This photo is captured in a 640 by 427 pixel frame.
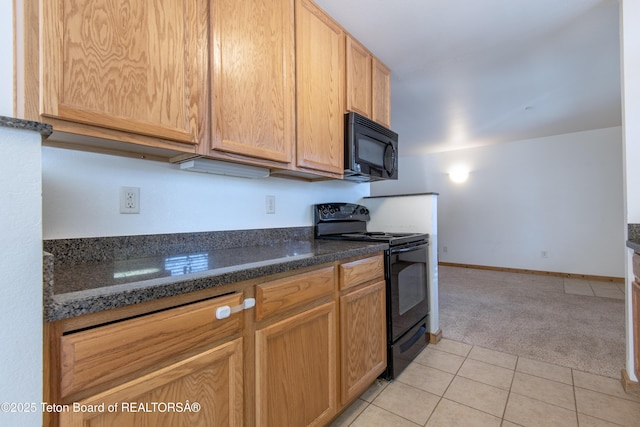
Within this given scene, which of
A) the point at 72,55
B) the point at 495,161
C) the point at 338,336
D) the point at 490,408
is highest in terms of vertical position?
the point at 495,161

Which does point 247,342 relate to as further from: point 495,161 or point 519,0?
point 495,161

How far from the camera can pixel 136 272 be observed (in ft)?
2.97

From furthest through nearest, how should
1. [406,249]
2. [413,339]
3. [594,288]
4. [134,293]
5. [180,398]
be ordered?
[594,288]
[413,339]
[406,249]
[180,398]
[134,293]

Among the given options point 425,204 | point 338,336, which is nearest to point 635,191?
point 425,204

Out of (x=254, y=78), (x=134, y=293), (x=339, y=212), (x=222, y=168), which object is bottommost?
(x=134, y=293)

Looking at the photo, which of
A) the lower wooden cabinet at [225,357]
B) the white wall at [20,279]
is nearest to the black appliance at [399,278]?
the lower wooden cabinet at [225,357]

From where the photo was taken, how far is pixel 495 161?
16.6ft

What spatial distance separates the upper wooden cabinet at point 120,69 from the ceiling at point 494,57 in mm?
1048

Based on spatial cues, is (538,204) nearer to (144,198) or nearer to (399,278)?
(399,278)

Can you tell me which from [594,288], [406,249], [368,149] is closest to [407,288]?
[406,249]

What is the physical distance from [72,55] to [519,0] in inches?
87.9

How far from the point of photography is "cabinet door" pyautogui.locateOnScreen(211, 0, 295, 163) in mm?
1226

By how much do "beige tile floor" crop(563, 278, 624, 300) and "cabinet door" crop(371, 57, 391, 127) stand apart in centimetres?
363

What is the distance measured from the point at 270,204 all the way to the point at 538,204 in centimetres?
493
